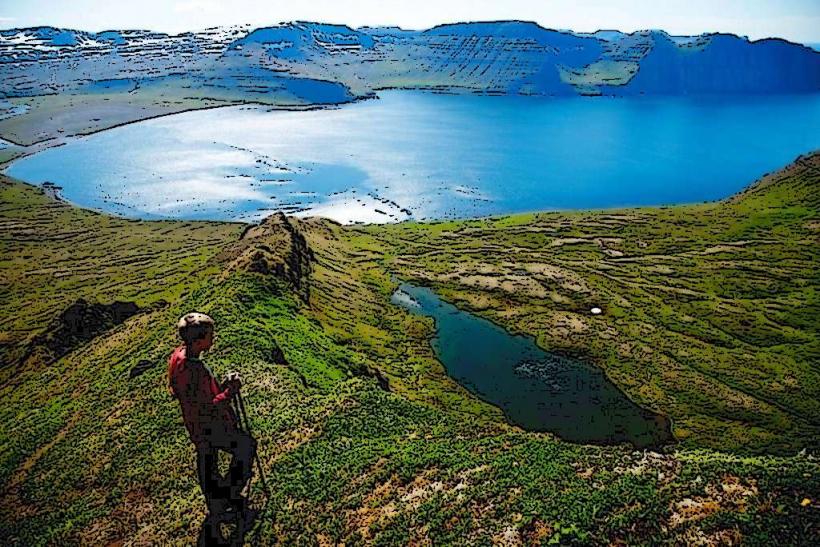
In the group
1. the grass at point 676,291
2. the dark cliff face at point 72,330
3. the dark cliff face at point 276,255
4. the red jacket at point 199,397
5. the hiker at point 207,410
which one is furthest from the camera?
the dark cliff face at point 276,255

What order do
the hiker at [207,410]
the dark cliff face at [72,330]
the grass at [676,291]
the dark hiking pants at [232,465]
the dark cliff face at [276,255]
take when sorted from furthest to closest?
the dark cliff face at [276,255], the grass at [676,291], the dark cliff face at [72,330], the dark hiking pants at [232,465], the hiker at [207,410]

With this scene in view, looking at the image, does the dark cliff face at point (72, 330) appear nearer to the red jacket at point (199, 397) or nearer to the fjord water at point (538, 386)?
the fjord water at point (538, 386)

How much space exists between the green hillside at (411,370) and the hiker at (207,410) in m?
3.99

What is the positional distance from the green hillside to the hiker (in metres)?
3.99

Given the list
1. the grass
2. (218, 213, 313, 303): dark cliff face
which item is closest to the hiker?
(218, 213, 313, 303): dark cliff face

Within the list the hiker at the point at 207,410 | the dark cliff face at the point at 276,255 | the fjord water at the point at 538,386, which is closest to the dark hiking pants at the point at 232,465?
the hiker at the point at 207,410

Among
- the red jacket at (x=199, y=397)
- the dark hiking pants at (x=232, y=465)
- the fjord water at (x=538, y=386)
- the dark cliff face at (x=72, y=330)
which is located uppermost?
the red jacket at (x=199, y=397)

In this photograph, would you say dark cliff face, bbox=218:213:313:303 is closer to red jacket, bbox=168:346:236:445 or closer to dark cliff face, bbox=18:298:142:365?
dark cliff face, bbox=18:298:142:365

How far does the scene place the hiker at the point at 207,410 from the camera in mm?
15531

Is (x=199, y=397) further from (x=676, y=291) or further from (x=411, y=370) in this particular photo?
(x=676, y=291)

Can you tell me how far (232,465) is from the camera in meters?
18.9

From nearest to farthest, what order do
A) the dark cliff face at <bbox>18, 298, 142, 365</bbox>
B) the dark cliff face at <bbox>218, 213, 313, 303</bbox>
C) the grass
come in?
the dark cliff face at <bbox>18, 298, 142, 365</bbox> < the grass < the dark cliff face at <bbox>218, 213, 313, 303</bbox>

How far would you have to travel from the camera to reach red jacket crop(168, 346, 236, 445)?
1580 cm

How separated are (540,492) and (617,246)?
125m
